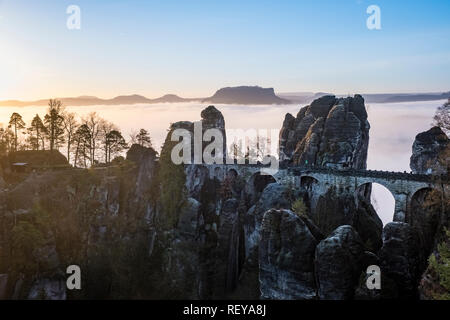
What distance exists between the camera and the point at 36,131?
60.7 meters

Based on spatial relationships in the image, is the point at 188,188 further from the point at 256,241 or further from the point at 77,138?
the point at 77,138

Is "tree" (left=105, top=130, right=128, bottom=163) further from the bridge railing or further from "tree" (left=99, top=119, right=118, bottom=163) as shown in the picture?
the bridge railing

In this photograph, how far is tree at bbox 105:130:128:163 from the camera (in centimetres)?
6197

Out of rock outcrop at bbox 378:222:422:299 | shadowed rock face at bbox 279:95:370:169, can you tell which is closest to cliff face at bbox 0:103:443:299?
rock outcrop at bbox 378:222:422:299

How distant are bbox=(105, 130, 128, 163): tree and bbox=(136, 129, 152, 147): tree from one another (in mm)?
3203

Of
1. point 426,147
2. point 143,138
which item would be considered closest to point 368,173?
point 426,147

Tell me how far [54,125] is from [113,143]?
393 inches

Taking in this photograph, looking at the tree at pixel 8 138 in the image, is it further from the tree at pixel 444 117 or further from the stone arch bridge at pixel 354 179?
the tree at pixel 444 117

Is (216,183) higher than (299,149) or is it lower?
lower

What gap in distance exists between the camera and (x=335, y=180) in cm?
5275

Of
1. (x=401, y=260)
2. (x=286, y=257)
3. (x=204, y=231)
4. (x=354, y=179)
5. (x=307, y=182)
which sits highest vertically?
(x=354, y=179)

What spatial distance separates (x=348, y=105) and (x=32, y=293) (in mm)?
53468

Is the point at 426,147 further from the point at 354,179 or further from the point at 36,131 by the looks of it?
the point at 36,131
